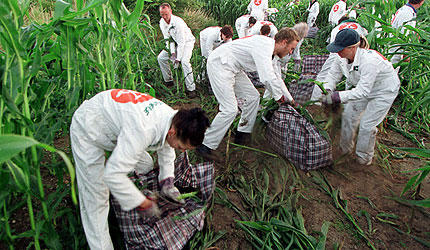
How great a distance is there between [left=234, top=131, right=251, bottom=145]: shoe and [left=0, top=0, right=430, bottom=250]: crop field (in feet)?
0.44

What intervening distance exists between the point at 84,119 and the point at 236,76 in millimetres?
1978

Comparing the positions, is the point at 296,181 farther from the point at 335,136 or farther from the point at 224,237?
the point at 224,237

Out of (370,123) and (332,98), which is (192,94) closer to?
(332,98)

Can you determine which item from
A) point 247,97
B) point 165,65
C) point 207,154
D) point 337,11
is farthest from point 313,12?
point 207,154

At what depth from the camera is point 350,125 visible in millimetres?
3154

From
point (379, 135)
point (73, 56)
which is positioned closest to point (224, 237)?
point (73, 56)

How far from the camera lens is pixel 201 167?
2170 millimetres

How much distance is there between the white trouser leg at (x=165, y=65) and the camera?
504 centimetres

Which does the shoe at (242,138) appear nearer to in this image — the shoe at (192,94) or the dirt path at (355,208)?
the dirt path at (355,208)

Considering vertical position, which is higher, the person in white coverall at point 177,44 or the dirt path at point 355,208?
the person in white coverall at point 177,44

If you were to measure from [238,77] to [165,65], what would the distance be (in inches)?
93.0

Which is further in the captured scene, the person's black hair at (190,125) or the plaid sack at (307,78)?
the plaid sack at (307,78)

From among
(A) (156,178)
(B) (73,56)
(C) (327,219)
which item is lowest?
(C) (327,219)

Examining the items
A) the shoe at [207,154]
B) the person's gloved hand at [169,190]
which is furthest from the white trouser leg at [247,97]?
the person's gloved hand at [169,190]
